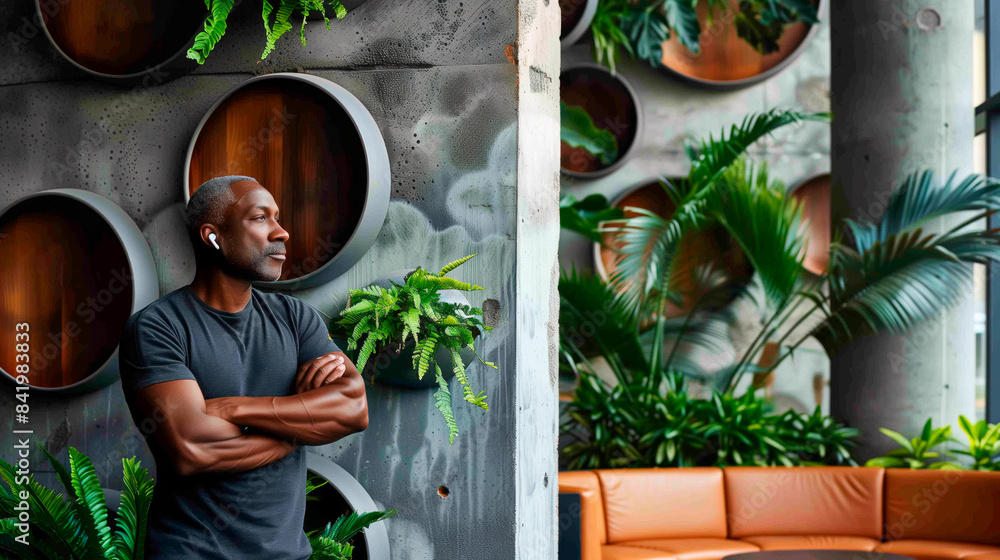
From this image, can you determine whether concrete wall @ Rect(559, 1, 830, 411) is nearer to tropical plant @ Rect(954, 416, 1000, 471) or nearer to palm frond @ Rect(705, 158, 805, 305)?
palm frond @ Rect(705, 158, 805, 305)

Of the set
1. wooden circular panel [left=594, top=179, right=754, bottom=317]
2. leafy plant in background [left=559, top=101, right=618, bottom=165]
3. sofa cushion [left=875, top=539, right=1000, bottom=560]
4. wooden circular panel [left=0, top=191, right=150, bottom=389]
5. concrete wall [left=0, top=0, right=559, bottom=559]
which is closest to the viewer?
concrete wall [left=0, top=0, right=559, bottom=559]

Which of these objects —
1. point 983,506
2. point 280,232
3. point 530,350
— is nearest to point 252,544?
point 280,232

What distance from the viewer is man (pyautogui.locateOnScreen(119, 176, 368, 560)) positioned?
158 centimetres

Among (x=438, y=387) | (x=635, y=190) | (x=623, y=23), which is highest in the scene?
(x=623, y=23)

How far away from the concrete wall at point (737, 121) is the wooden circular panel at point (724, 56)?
0.12 metres

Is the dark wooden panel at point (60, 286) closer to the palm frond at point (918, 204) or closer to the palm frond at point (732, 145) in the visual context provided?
the palm frond at point (732, 145)

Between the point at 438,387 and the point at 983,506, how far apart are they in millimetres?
3755

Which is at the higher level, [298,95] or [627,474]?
[298,95]

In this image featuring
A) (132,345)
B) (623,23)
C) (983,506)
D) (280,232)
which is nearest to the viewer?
(132,345)

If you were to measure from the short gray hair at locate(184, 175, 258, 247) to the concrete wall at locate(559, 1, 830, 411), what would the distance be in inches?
185

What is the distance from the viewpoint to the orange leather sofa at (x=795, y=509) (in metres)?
4.60

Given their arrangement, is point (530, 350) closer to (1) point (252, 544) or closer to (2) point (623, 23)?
(1) point (252, 544)

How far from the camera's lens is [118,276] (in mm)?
2457

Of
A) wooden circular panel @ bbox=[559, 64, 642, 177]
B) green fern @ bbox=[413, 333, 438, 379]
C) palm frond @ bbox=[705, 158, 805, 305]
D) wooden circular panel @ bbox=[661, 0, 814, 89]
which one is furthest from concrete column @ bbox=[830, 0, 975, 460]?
green fern @ bbox=[413, 333, 438, 379]
